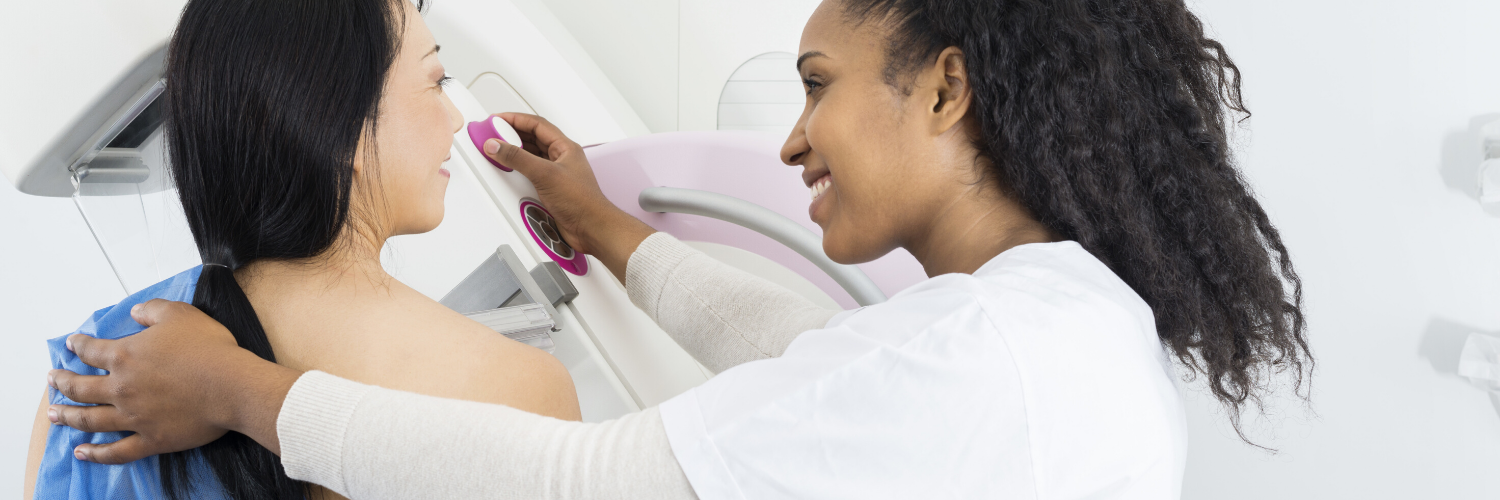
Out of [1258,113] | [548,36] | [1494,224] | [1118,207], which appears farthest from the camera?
[548,36]

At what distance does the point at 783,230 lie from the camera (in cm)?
102

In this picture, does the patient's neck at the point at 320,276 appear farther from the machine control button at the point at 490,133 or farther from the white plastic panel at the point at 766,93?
the white plastic panel at the point at 766,93

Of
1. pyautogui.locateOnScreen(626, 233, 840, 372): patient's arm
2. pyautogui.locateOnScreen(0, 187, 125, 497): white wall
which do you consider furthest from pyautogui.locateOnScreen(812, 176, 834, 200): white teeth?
pyautogui.locateOnScreen(0, 187, 125, 497): white wall

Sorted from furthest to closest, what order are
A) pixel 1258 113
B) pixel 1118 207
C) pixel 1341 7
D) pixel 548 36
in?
1. pixel 548 36
2. pixel 1258 113
3. pixel 1341 7
4. pixel 1118 207

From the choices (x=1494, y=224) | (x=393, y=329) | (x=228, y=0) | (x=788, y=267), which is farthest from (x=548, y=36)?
(x=1494, y=224)

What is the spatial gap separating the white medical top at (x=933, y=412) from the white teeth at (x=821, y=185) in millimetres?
320

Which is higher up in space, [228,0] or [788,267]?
[228,0]

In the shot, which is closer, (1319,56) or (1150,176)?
(1150,176)

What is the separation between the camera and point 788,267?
Result: 47.9 inches

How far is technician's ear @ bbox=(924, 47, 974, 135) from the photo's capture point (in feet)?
2.50

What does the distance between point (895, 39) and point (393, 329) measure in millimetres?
551

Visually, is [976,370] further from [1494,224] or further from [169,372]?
[1494,224]

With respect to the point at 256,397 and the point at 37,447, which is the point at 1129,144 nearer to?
the point at 256,397

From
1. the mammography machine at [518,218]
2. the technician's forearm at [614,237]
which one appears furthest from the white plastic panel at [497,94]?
the technician's forearm at [614,237]
